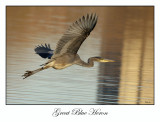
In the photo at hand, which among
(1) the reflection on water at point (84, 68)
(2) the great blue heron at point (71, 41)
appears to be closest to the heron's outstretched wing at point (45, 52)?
(2) the great blue heron at point (71, 41)

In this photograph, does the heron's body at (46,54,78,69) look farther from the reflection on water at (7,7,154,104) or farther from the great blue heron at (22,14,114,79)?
the reflection on water at (7,7,154,104)

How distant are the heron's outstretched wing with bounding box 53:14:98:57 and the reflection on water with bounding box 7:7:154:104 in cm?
78

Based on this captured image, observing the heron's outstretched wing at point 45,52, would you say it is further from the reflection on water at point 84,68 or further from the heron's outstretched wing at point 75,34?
the reflection on water at point 84,68

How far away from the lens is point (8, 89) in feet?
18.1

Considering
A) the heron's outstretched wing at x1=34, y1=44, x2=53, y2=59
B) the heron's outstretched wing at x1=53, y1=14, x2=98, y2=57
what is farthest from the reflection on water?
the heron's outstretched wing at x1=53, y1=14, x2=98, y2=57

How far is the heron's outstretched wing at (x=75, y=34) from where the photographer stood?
15.9 feet

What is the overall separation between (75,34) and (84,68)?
1657 mm

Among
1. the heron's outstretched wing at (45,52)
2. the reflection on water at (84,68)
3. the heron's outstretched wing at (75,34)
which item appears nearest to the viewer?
the heron's outstretched wing at (75,34)

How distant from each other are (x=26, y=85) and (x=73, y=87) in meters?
0.62

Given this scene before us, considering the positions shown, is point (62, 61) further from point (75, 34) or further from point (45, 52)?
point (45, 52)

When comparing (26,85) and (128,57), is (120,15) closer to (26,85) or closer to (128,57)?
(128,57)

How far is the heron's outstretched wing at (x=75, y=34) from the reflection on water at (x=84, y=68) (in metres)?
0.78

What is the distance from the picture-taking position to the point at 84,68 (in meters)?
6.49
